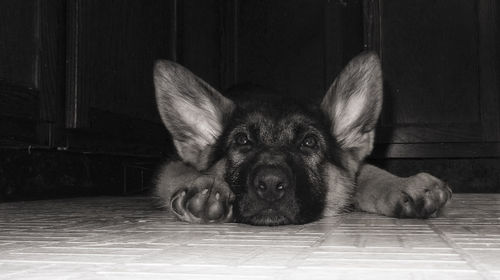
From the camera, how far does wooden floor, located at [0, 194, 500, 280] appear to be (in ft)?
3.77

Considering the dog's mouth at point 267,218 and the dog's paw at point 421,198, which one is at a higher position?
the dog's paw at point 421,198

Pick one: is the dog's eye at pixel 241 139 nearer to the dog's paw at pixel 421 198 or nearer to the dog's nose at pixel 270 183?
the dog's nose at pixel 270 183

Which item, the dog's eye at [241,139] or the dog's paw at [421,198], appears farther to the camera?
the dog's eye at [241,139]

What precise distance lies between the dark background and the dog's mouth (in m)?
1.65

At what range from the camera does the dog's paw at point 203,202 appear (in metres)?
2.22

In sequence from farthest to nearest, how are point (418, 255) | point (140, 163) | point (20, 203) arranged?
point (140, 163) < point (20, 203) < point (418, 255)

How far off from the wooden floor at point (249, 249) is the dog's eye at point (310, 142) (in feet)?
1.62

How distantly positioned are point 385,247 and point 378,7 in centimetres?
451

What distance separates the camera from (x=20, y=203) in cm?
336

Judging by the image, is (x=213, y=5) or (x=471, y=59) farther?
(x=213, y=5)

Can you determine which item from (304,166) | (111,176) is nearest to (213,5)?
(111,176)

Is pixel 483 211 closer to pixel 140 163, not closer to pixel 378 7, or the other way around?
pixel 140 163

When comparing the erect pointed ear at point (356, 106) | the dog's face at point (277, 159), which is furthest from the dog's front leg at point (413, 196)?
the erect pointed ear at point (356, 106)

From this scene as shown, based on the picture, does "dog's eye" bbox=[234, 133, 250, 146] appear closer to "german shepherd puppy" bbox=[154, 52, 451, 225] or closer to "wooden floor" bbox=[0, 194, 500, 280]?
"german shepherd puppy" bbox=[154, 52, 451, 225]
